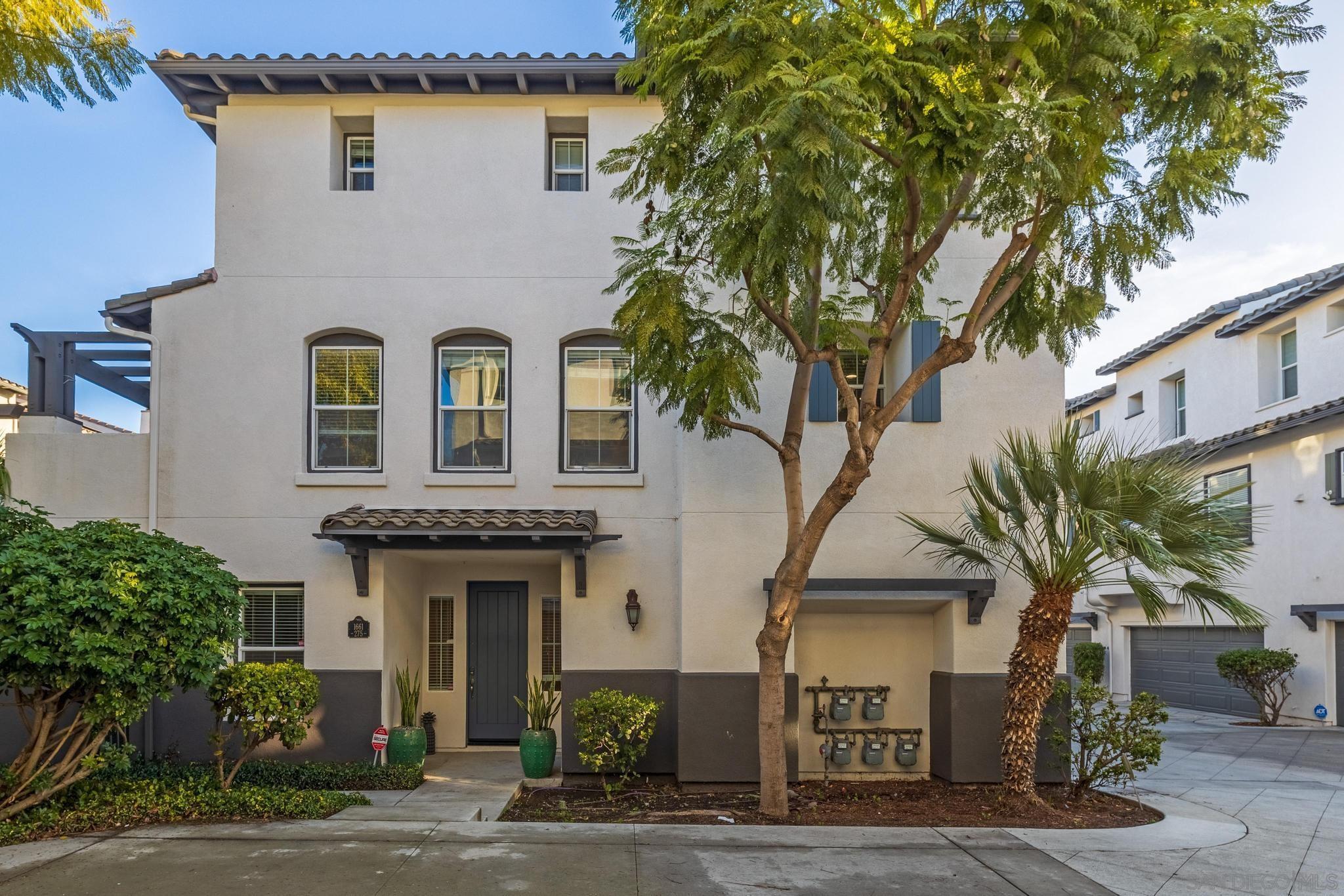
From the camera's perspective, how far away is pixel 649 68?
859 centimetres

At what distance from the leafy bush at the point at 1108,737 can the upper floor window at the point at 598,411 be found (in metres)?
5.62

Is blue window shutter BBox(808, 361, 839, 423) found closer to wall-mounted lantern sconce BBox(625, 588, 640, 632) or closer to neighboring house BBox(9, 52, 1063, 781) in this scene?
neighboring house BBox(9, 52, 1063, 781)

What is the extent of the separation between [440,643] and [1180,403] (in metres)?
20.1

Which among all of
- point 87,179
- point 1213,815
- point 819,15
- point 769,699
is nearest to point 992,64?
point 819,15

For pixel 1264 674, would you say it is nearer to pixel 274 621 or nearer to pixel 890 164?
pixel 890 164

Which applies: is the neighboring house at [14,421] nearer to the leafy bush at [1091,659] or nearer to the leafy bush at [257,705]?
the leafy bush at [257,705]

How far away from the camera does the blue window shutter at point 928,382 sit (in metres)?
11.4

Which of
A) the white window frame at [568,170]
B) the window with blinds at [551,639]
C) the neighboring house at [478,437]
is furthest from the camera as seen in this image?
the window with blinds at [551,639]

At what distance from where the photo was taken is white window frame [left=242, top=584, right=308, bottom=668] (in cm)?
1175

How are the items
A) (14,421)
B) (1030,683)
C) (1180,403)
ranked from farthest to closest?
(1180,403) → (14,421) → (1030,683)

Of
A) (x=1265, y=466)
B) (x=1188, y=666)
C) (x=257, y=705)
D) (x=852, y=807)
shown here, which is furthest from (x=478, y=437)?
(x=1188, y=666)

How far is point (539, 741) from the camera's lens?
11.2 meters

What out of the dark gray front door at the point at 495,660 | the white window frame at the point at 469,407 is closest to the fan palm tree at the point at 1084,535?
the white window frame at the point at 469,407

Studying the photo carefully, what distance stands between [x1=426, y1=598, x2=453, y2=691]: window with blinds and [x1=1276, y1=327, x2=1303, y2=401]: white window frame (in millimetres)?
17219
